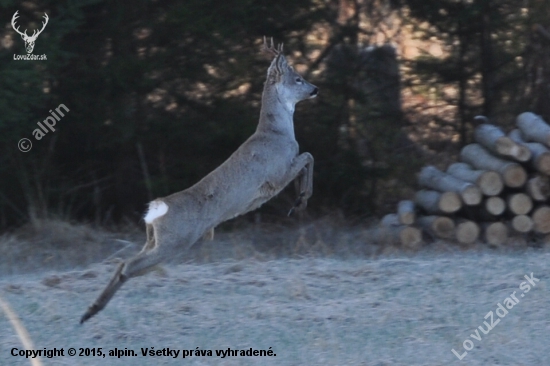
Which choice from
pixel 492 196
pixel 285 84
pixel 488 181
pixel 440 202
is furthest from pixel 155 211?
pixel 492 196

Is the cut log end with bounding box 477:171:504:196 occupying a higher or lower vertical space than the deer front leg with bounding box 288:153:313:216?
lower

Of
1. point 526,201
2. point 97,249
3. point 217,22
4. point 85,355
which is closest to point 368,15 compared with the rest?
point 217,22

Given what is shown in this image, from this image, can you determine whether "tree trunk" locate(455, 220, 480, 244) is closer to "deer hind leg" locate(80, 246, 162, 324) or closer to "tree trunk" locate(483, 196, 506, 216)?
"tree trunk" locate(483, 196, 506, 216)

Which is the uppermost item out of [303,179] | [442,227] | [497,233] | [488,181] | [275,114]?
[275,114]

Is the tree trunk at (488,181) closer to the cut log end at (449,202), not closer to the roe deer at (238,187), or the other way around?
the cut log end at (449,202)

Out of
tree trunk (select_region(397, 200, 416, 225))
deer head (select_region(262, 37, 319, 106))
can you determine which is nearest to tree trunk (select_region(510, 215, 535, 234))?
tree trunk (select_region(397, 200, 416, 225))

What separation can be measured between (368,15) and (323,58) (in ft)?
3.54

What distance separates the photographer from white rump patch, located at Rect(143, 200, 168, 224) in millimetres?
7352

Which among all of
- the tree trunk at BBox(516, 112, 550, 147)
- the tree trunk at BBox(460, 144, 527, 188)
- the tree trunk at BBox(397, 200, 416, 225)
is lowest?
the tree trunk at BBox(397, 200, 416, 225)

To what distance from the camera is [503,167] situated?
35.0 ft

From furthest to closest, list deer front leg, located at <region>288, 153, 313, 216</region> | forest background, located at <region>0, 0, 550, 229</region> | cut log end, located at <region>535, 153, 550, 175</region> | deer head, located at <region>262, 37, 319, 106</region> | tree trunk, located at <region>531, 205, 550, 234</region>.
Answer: forest background, located at <region>0, 0, 550, 229</region> < tree trunk, located at <region>531, 205, 550, 234</region> < cut log end, located at <region>535, 153, 550, 175</region> < deer head, located at <region>262, 37, 319, 106</region> < deer front leg, located at <region>288, 153, 313, 216</region>

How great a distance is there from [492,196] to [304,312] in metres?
4.25

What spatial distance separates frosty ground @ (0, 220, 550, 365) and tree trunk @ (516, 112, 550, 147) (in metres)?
1.98

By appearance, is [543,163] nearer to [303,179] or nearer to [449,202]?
[449,202]
